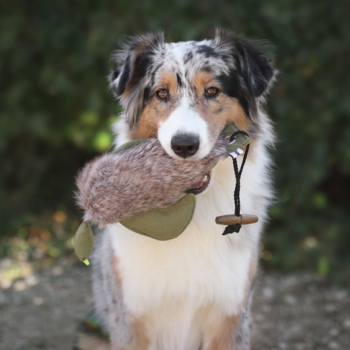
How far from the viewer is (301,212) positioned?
20.0 ft

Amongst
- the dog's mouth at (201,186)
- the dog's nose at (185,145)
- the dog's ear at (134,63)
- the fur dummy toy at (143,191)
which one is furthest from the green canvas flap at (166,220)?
the dog's ear at (134,63)

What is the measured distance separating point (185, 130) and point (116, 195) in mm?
473

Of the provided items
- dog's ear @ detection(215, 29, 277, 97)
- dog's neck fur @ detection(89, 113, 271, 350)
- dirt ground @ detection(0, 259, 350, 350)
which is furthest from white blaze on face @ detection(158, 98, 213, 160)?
dirt ground @ detection(0, 259, 350, 350)

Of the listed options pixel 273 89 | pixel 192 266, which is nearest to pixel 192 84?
pixel 192 266

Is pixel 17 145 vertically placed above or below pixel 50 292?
above

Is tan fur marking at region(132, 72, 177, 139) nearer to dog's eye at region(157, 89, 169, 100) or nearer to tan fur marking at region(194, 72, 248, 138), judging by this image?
dog's eye at region(157, 89, 169, 100)

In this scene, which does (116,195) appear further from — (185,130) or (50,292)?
(50,292)

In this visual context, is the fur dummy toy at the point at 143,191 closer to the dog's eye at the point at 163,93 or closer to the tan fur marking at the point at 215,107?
the tan fur marking at the point at 215,107

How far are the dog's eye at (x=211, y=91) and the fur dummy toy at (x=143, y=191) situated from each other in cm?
36

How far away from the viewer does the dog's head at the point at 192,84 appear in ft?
9.55

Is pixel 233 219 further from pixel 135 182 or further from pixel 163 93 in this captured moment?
pixel 163 93

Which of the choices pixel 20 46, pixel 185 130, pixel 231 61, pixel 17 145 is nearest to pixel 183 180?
pixel 185 130

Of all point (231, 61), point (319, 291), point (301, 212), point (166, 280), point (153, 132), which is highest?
point (231, 61)

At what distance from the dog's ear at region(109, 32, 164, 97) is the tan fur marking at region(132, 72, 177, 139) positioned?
0.65ft
